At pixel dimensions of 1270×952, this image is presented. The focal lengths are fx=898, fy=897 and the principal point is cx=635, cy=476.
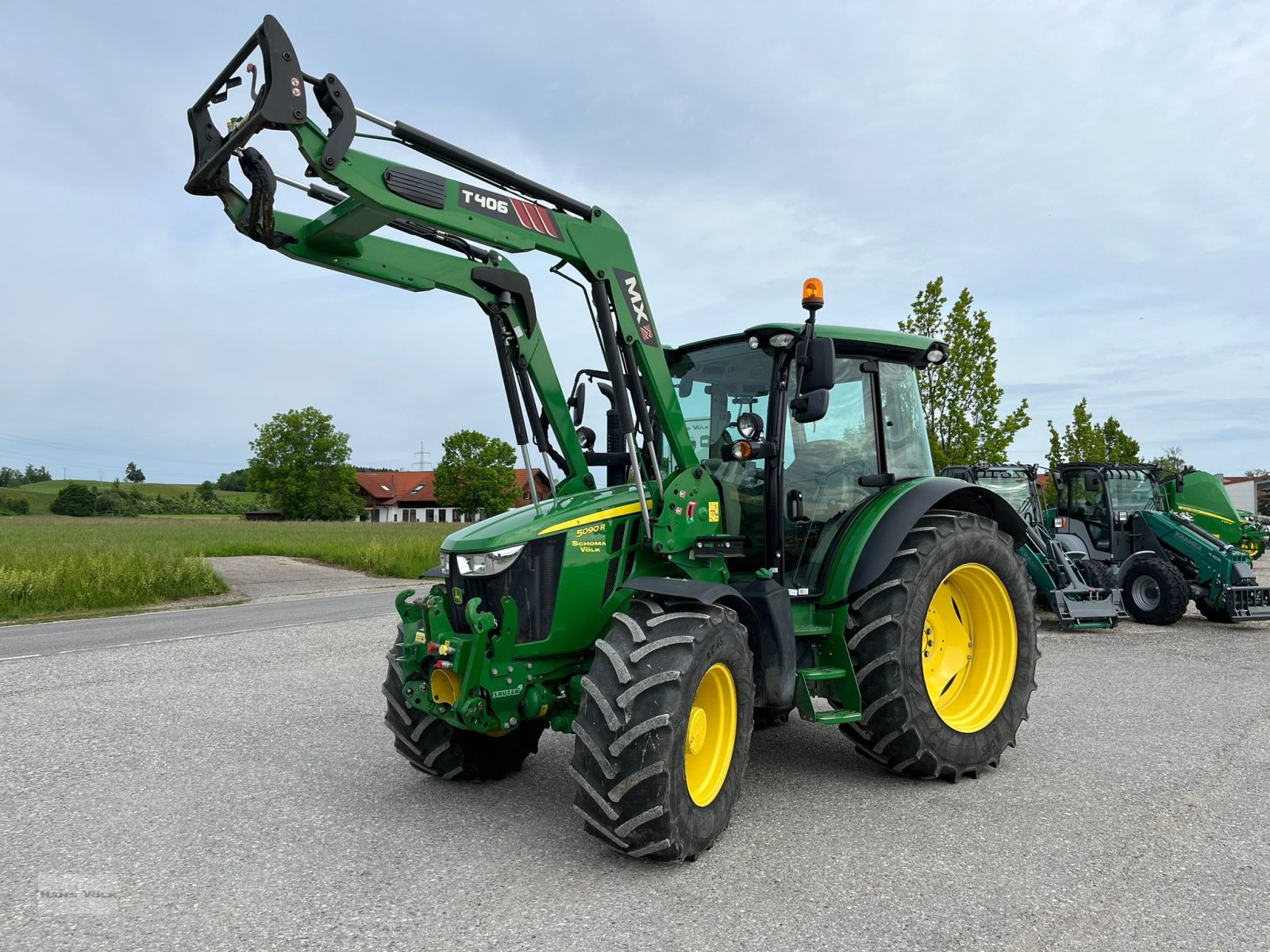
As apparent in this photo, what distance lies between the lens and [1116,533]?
13.2 metres

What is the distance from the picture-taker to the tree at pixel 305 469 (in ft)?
247

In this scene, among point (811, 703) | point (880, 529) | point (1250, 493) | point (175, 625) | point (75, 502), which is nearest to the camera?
point (811, 703)

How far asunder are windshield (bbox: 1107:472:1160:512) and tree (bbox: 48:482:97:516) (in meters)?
72.8

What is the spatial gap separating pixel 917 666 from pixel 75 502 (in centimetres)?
7919

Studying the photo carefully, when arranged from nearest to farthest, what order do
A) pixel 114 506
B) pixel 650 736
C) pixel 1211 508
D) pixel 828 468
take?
pixel 650 736
pixel 828 468
pixel 1211 508
pixel 114 506

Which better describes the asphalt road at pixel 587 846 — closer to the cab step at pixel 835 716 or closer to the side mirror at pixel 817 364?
the cab step at pixel 835 716

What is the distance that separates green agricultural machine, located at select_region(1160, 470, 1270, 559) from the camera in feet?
46.6

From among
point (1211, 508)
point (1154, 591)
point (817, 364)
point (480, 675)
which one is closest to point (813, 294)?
point (817, 364)

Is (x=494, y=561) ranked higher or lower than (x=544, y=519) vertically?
lower

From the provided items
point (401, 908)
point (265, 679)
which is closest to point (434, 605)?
point (401, 908)

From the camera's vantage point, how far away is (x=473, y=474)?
233 ft

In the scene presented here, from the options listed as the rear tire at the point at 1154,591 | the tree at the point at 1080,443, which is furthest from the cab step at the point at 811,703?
the tree at the point at 1080,443

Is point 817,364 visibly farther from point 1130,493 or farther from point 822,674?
point 1130,493

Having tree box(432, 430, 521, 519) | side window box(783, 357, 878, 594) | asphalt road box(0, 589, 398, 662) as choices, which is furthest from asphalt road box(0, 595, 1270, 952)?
tree box(432, 430, 521, 519)
